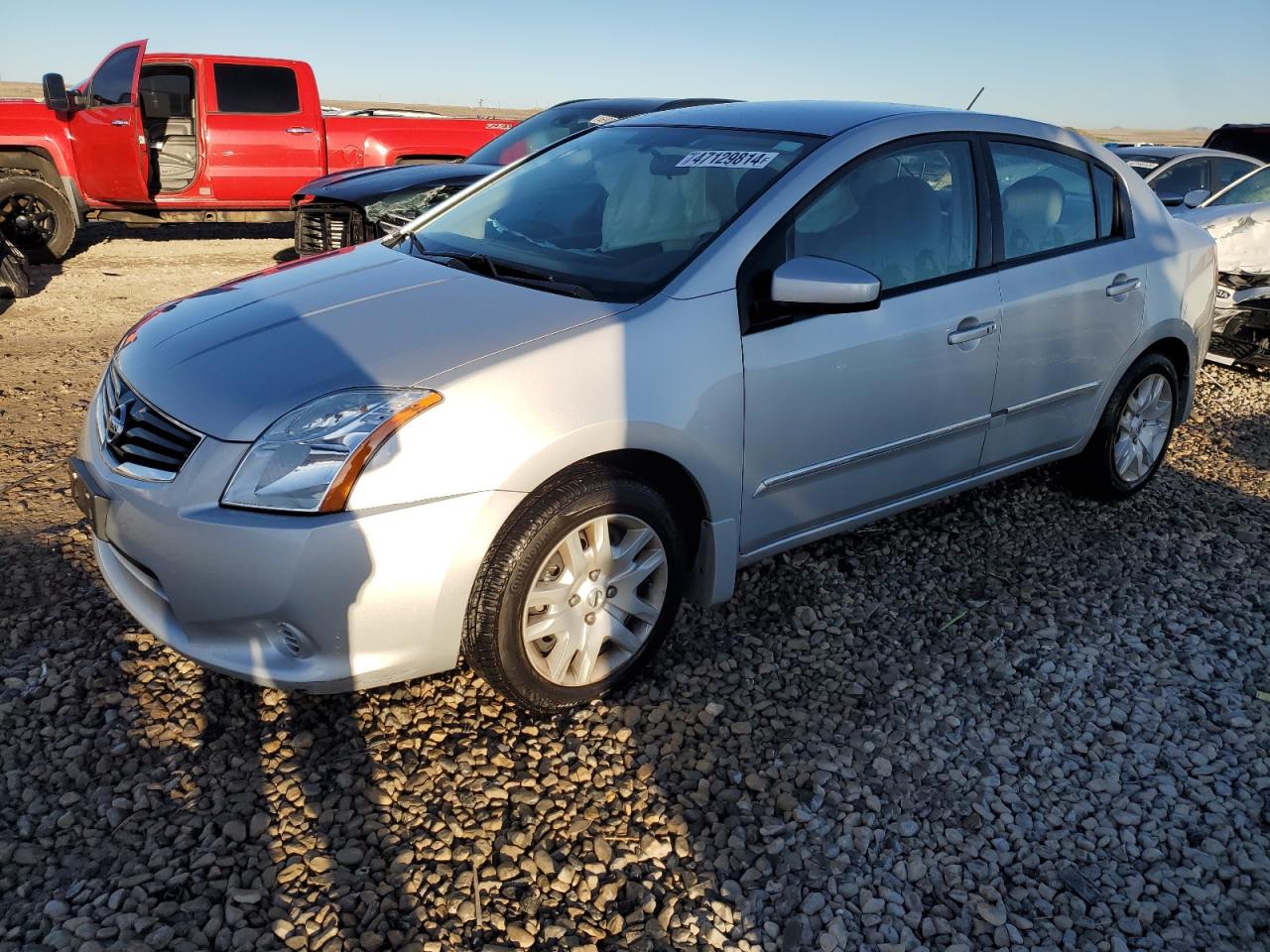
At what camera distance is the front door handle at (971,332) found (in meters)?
3.49

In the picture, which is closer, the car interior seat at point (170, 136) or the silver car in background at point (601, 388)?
the silver car in background at point (601, 388)

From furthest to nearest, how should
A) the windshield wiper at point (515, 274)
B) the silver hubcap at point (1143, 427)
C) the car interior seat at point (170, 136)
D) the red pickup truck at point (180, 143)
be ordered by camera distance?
the car interior seat at point (170, 136)
the red pickup truck at point (180, 143)
the silver hubcap at point (1143, 427)
the windshield wiper at point (515, 274)

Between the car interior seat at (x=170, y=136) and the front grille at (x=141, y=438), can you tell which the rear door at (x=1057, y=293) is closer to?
the front grille at (x=141, y=438)

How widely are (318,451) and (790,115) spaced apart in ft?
7.22

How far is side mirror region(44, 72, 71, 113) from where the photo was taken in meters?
9.14

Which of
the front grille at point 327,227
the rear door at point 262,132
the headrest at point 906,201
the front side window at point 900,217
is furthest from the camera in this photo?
the rear door at point 262,132

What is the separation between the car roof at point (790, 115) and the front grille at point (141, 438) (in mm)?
2189

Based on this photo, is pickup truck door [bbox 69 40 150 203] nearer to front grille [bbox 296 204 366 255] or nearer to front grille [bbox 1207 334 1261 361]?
front grille [bbox 296 204 366 255]

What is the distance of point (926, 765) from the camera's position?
9.37ft

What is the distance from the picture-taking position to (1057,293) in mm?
3848

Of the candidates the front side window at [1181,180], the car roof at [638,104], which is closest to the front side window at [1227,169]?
the front side window at [1181,180]

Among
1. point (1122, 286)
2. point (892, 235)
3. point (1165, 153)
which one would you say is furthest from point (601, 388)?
point (1165, 153)

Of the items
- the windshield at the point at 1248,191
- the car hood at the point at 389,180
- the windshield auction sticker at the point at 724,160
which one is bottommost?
the windshield at the point at 1248,191

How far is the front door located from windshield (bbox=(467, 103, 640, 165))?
4868mm
